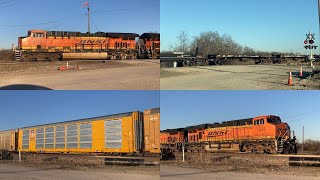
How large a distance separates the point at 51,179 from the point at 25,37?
1941 cm

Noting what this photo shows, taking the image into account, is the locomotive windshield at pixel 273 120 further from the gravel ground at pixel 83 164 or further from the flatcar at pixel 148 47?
the flatcar at pixel 148 47

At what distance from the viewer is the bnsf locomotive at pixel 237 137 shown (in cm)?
1834

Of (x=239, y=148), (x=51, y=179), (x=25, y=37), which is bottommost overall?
(x=239, y=148)

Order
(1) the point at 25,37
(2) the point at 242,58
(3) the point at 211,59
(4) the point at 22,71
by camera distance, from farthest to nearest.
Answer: (2) the point at 242,58, (3) the point at 211,59, (1) the point at 25,37, (4) the point at 22,71

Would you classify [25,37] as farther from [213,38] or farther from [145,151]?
[213,38]

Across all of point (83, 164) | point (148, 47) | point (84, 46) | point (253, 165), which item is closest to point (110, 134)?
point (83, 164)

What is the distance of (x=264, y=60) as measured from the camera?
3825 cm

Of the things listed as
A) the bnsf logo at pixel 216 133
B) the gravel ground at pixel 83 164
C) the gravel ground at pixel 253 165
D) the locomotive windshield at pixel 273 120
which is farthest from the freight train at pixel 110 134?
the bnsf logo at pixel 216 133

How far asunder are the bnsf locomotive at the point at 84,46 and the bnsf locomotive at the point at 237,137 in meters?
9.69

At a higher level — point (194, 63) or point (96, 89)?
point (194, 63)

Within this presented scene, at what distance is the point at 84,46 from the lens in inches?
1155

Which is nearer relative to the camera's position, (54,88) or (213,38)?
(54,88)

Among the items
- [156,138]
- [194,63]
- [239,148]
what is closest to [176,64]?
[194,63]

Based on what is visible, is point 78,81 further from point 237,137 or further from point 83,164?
point 237,137
